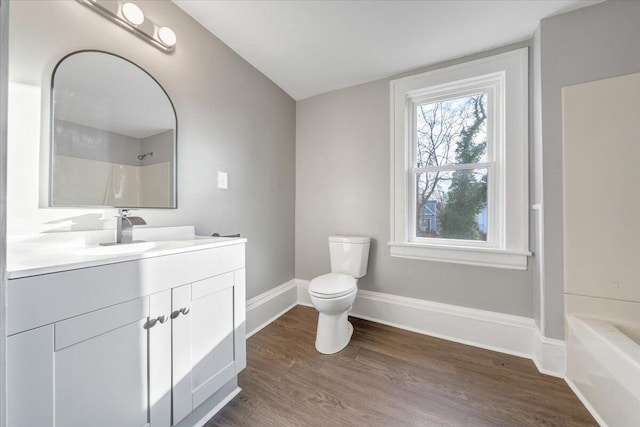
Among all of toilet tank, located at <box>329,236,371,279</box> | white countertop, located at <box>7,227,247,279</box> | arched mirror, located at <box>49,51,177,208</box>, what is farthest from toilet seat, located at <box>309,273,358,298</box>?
arched mirror, located at <box>49,51,177,208</box>

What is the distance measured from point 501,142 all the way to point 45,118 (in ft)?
8.34

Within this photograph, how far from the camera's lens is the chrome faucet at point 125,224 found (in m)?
1.09

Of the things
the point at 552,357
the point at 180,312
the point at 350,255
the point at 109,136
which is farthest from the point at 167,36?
the point at 552,357

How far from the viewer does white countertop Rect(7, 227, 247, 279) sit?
0.66 meters

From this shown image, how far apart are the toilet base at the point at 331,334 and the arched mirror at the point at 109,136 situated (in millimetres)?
1244

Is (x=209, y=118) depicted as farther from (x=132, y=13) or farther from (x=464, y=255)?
(x=464, y=255)

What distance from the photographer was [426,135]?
2041 mm

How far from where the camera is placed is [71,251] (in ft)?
3.21

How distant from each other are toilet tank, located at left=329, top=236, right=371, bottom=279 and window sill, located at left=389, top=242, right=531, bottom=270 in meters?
Answer: 0.24

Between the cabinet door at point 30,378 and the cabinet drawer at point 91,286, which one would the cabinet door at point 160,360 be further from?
the cabinet door at point 30,378

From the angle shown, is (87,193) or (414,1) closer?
(87,193)

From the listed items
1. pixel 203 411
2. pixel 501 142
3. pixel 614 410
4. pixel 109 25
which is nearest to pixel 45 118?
pixel 109 25

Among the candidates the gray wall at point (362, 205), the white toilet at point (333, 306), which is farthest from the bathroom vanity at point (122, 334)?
the gray wall at point (362, 205)

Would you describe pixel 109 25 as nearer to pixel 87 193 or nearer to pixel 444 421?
pixel 87 193
